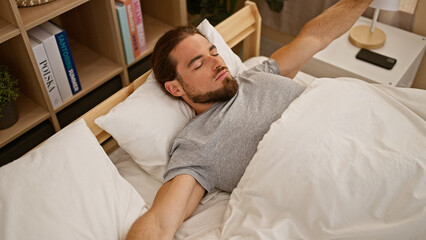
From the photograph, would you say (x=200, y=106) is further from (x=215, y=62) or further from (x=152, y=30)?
(x=152, y=30)

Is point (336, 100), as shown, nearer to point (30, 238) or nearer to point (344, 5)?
point (344, 5)

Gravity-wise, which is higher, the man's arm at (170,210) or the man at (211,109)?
the man at (211,109)

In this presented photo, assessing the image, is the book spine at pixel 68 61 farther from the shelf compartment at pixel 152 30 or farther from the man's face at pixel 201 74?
the man's face at pixel 201 74

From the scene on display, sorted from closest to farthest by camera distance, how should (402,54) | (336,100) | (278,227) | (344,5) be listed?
(278,227) < (336,100) < (344,5) < (402,54)

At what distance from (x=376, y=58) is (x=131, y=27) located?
3.71ft

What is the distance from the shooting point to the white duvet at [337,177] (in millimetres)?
1079

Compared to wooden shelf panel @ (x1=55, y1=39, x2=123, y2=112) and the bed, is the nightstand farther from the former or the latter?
wooden shelf panel @ (x1=55, y1=39, x2=123, y2=112)

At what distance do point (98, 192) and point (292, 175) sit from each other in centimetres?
55

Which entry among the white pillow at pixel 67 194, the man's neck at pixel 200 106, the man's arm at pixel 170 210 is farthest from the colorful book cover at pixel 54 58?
the man's arm at pixel 170 210

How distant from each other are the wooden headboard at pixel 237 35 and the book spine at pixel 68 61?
1.17ft

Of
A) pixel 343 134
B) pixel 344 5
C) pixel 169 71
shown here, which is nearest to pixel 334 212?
pixel 343 134

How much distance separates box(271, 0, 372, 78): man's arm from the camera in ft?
5.46

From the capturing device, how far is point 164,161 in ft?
4.51

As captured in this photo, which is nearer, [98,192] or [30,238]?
[30,238]
